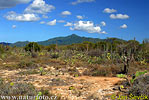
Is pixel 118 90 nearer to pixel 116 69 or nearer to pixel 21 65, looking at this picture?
pixel 116 69

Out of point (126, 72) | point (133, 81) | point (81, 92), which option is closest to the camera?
point (81, 92)

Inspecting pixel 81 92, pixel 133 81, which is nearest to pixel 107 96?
pixel 81 92

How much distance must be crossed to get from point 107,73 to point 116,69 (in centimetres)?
98

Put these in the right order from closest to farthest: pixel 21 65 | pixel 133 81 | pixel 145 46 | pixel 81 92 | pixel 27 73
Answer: pixel 81 92 < pixel 133 81 < pixel 27 73 < pixel 21 65 < pixel 145 46

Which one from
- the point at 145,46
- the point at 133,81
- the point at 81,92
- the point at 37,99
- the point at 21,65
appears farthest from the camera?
the point at 145,46

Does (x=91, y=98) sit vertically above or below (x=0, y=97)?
below

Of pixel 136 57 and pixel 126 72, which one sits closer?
pixel 126 72

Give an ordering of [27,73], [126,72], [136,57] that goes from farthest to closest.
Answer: [136,57]
[27,73]
[126,72]

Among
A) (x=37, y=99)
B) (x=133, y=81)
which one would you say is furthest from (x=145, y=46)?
(x=37, y=99)

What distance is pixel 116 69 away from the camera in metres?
10.7

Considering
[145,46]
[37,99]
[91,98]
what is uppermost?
[145,46]

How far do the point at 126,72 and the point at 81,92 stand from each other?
453cm

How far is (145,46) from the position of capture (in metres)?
20.7

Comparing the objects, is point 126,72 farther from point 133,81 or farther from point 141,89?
point 141,89
